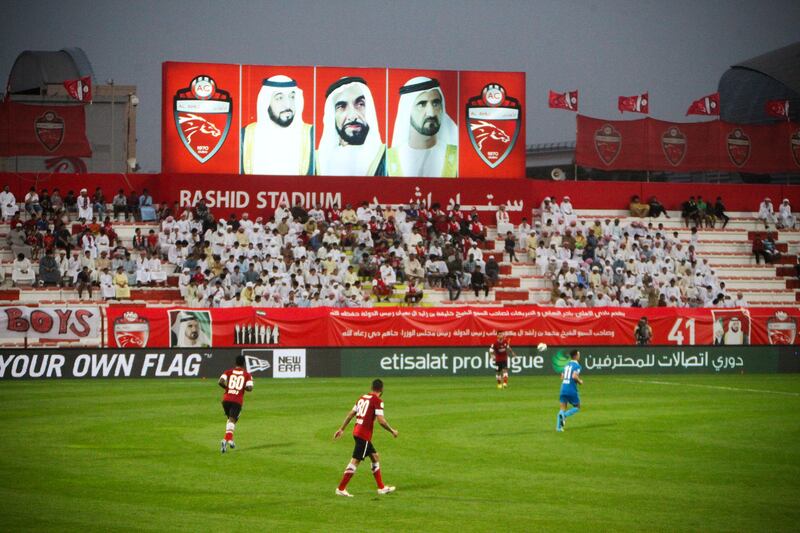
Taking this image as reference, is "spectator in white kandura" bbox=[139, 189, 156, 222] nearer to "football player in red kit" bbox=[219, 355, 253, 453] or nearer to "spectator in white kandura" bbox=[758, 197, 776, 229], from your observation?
"football player in red kit" bbox=[219, 355, 253, 453]

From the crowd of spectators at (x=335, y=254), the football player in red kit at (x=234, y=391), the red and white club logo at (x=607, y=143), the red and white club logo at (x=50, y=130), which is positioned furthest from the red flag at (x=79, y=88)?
the football player in red kit at (x=234, y=391)

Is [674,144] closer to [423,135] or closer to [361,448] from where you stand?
[423,135]

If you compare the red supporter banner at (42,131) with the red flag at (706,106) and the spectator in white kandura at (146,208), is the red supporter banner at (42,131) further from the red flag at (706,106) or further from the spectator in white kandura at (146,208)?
the red flag at (706,106)

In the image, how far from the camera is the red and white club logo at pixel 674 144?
5981 centimetres

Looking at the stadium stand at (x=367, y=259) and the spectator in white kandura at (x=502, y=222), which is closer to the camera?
the stadium stand at (x=367, y=259)

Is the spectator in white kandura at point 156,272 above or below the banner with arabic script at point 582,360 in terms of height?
above

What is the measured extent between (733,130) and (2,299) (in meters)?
41.3

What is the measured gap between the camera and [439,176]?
181 feet

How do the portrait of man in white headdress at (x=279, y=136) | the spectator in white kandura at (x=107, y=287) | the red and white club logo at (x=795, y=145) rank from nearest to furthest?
the spectator in white kandura at (x=107, y=287), the portrait of man in white headdress at (x=279, y=136), the red and white club logo at (x=795, y=145)

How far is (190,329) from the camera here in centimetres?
3881

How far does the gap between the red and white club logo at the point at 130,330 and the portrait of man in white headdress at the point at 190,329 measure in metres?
0.97

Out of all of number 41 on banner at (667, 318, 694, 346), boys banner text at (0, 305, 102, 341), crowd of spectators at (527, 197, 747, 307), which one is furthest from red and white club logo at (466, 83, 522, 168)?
boys banner text at (0, 305, 102, 341)

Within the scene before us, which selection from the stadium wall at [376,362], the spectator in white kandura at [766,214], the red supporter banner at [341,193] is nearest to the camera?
the stadium wall at [376,362]

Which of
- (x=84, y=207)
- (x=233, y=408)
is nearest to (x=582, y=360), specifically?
(x=233, y=408)
